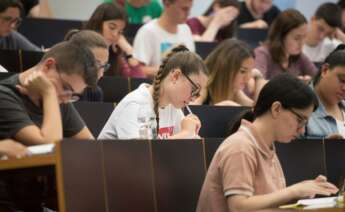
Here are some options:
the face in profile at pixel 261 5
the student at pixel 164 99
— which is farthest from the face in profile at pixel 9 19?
the face in profile at pixel 261 5

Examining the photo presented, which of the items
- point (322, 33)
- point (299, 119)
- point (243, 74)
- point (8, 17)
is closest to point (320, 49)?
point (322, 33)

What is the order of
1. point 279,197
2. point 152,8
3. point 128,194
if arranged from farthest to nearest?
1. point 152,8
2. point 128,194
3. point 279,197

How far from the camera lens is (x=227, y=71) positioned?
5.16m

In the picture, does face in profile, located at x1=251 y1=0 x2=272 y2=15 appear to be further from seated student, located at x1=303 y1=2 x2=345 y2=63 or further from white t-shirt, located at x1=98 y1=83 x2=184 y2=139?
white t-shirt, located at x1=98 y1=83 x2=184 y2=139

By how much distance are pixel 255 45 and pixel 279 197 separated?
12.5 feet

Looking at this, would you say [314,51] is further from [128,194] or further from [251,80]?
[128,194]

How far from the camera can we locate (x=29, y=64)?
196 inches

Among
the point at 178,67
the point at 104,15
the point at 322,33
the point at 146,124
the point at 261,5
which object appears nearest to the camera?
the point at 146,124

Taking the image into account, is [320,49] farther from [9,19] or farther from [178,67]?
[178,67]

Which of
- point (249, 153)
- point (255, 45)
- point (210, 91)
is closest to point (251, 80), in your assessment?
point (210, 91)

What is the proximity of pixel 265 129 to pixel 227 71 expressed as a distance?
63.0 inches

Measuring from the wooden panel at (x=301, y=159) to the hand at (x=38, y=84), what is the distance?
48.3 inches

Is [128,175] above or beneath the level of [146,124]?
beneath

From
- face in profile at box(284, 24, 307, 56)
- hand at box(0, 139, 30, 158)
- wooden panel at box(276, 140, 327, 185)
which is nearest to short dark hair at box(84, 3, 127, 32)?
face in profile at box(284, 24, 307, 56)
